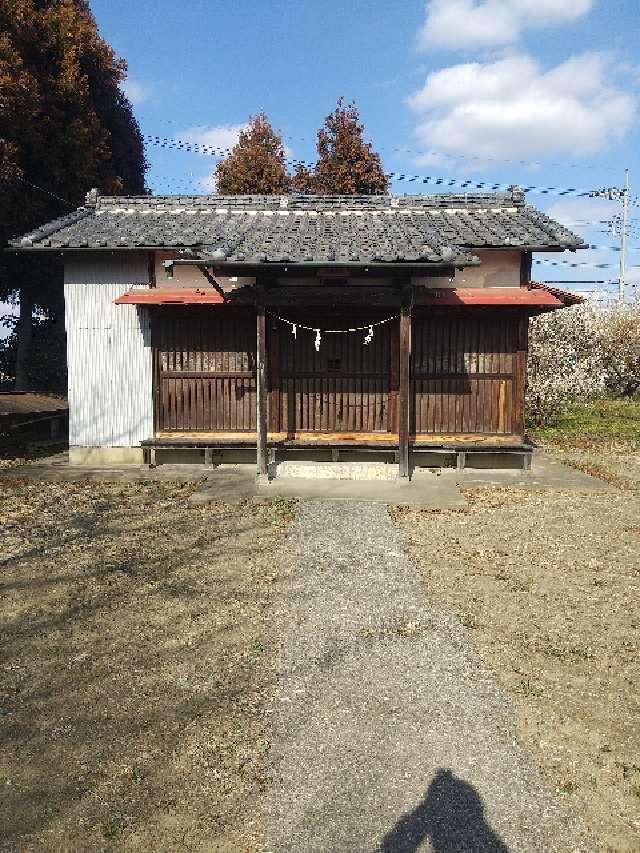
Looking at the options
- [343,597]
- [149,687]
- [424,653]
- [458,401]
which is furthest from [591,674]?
[458,401]

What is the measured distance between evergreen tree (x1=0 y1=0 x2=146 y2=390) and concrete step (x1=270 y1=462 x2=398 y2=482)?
1039 cm

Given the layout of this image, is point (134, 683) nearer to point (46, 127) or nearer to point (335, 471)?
point (335, 471)

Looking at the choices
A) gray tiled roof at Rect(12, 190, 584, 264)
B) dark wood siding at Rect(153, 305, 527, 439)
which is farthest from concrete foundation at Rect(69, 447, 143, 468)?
gray tiled roof at Rect(12, 190, 584, 264)

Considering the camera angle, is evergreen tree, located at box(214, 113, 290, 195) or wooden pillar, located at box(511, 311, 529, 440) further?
evergreen tree, located at box(214, 113, 290, 195)

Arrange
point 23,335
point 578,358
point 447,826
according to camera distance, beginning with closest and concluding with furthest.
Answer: point 447,826 → point 23,335 → point 578,358

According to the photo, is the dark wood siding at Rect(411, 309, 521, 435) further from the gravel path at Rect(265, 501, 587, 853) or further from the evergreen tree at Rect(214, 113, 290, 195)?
the evergreen tree at Rect(214, 113, 290, 195)

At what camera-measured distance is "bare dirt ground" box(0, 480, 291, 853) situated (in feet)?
8.17

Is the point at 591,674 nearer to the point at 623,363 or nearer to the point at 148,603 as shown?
the point at 148,603

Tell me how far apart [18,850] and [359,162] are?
2425cm

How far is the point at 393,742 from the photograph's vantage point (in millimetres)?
2959

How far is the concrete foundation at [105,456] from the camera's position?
10008mm

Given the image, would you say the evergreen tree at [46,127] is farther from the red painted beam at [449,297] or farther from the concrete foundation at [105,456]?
the concrete foundation at [105,456]

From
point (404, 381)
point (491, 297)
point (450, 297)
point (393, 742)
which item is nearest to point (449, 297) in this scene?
point (450, 297)

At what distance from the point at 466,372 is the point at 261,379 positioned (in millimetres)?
3589
